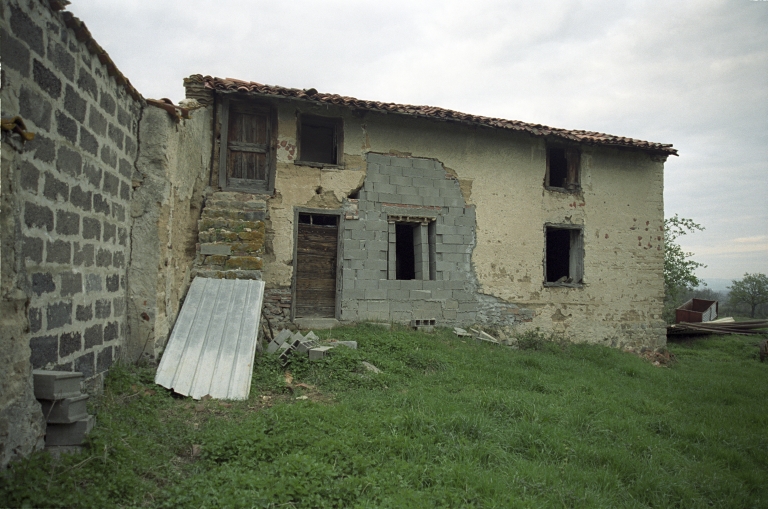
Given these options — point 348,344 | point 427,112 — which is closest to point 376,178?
point 427,112

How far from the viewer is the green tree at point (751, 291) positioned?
30.1 meters

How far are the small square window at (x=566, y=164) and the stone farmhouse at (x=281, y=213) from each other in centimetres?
3

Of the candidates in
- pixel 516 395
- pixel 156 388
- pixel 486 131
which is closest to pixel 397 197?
pixel 486 131

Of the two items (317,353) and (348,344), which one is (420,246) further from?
(317,353)

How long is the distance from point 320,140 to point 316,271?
3.13 m

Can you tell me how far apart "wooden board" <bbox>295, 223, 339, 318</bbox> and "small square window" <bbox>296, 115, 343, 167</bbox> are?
149cm

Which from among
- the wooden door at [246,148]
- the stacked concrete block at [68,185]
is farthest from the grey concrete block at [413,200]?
the stacked concrete block at [68,185]

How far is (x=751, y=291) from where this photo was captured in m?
30.9

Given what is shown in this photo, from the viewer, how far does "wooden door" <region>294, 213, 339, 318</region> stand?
9.12m

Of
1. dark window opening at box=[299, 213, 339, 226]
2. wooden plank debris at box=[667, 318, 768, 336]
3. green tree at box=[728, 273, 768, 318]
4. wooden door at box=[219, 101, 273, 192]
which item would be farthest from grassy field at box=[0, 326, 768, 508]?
green tree at box=[728, 273, 768, 318]

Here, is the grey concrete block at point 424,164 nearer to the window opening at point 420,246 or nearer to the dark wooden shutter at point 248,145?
the window opening at point 420,246

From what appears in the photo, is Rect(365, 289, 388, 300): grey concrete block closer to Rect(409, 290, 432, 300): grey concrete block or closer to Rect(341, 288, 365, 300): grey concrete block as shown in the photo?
Rect(341, 288, 365, 300): grey concrete block

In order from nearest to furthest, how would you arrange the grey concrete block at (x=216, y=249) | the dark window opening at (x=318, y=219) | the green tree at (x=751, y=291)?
the grey concrete block at (x=216, y=249) < the dark window opening at (x=318, y=219) < the green tree at (x=751, y=291)

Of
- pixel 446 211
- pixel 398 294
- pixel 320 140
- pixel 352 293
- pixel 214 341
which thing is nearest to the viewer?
pixel 214 341
